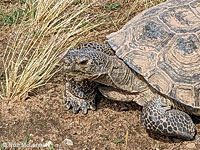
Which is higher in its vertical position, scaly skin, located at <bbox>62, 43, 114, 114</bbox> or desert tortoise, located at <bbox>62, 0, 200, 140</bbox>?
desert tortoise, located at <bbox>62, 0, 200, 140</bbox>

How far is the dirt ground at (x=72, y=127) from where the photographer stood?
4406 mm

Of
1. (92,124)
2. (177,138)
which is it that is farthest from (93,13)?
(177,138)

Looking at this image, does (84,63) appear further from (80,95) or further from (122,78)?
(80,95)

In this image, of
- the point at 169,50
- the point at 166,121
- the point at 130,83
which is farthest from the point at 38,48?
the point at 166,121

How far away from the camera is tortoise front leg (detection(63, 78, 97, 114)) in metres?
4.90

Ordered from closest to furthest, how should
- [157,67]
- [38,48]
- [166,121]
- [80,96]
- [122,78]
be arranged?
[166,121], [157,67], [122,78], [80,96], [38,48]

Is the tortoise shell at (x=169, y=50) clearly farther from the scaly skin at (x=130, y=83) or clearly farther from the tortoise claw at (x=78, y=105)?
the tortoise claw at (x=78, y=105)

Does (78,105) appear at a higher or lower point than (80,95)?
lower

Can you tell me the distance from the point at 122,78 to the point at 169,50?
2.36 ft


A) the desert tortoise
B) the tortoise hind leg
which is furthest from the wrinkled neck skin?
the tortoise hind leg

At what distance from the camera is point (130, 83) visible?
4.62 m

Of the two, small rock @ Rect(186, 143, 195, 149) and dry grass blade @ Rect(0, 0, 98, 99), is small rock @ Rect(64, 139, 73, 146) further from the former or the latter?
small rock @ Rect(186, 143, 195, 149)

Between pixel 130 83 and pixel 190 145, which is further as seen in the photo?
pixel 130 83

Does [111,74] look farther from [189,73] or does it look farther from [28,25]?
[28,25]
